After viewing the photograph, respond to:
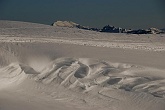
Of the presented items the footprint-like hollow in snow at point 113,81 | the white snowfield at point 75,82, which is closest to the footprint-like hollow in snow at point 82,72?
the white snowfield at point 75,82

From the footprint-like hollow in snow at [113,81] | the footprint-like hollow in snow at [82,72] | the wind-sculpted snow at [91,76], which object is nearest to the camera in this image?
the wind-sculpted snow at [91,76]

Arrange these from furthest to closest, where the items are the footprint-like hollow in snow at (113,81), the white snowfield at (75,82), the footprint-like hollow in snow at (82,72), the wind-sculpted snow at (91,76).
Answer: the footprint-like hollow in snow at (82,72) → the footprint-like hollow in snow at (113,81) → the wind-sculpted snow at (91,76) → the white snowfield at (75,82)

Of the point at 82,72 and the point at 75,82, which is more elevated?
the point at 82,72

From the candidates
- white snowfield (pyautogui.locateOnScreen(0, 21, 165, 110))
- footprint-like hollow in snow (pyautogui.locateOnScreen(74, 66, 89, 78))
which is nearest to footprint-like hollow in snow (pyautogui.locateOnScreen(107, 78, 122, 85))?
white snowfield (pyautogui.locateOnScreen(0, 21, 165, 110))

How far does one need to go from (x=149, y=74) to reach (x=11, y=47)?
6.95 metres

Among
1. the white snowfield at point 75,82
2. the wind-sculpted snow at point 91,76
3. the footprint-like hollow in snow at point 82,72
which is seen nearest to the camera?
the white snowfield at point 75,82

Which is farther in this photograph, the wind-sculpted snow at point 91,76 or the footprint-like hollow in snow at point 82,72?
the footprint-like hollow in snow at point 82,72

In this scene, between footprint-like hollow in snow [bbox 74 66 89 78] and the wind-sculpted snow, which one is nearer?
the wind-sculpted snow

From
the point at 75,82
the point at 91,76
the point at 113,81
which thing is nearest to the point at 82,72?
the point at 91,76

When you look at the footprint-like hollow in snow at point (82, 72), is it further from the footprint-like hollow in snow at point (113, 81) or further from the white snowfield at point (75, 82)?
the footprint-like hollow in snow at point (113, 81)

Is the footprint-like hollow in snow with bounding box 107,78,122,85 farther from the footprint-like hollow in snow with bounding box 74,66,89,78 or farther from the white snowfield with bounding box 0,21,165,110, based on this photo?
the footprint-like hollow in snow with bounding box 74,66,89,78

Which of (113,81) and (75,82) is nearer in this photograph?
(113,81)

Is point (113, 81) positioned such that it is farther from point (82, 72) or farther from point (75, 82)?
point (82, 72)

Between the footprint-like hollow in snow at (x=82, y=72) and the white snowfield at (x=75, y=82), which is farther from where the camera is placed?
the footprint-like hollow in snow at (x=82, y=72)
